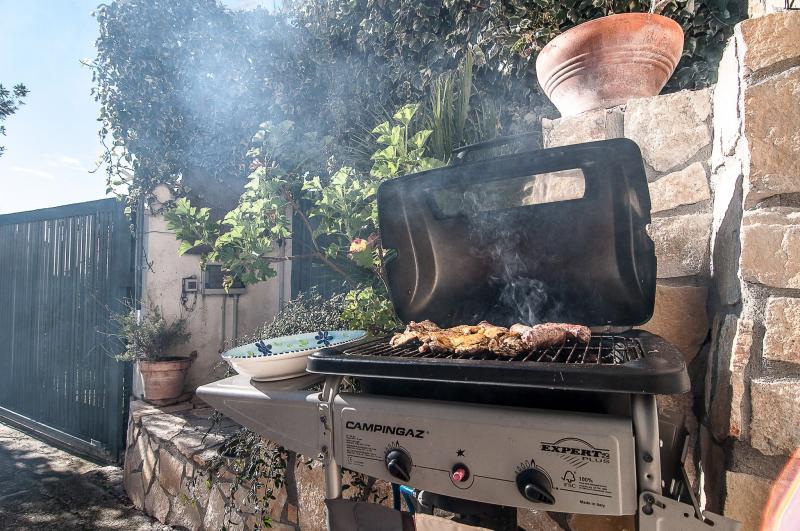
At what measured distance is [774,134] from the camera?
1107 millimetres

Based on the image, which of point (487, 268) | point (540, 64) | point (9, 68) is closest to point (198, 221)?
point (487, 268)

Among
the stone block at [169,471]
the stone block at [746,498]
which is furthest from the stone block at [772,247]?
the stone block at [169,471]

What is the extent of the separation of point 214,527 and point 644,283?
2.93 m

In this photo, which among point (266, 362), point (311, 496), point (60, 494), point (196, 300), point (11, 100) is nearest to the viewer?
point (266, 362)

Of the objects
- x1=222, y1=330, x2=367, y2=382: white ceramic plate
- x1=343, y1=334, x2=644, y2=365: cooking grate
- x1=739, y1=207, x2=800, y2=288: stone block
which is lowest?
x1=222, y1=330, x2=367, y2=382: white ceramic plate

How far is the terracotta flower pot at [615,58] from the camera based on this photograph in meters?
1.76

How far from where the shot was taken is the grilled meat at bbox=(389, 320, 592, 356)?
1203 mm

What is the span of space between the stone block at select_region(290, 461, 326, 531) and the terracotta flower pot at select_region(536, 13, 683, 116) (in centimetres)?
221

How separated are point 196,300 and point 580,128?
426cm

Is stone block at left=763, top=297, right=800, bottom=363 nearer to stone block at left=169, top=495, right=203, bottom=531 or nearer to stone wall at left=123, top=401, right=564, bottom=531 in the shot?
stone wall at left=123, top=401, right=564, bottom=531

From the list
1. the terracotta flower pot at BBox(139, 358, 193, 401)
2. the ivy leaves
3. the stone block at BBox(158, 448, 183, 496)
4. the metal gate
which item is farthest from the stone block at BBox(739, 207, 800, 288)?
the metal gate

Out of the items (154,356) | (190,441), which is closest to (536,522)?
(190,441)

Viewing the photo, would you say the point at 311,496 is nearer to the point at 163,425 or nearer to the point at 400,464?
the point at 400,464

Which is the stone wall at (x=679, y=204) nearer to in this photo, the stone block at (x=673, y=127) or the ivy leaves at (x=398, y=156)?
the stone block at (x=673, y=127)
